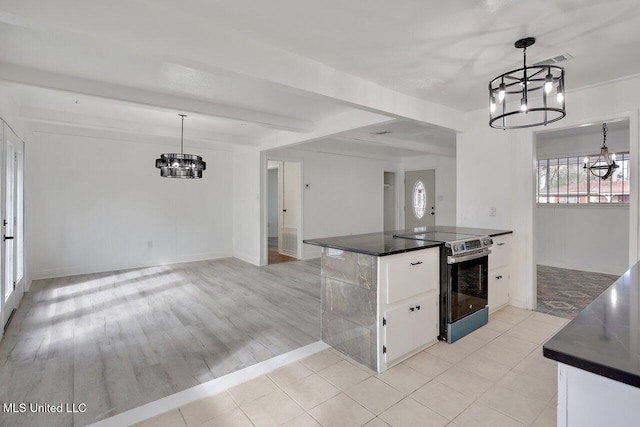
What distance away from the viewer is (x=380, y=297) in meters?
2.33

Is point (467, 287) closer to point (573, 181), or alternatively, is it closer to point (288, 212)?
point (573, 181)

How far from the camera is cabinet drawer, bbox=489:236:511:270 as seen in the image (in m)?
3.43

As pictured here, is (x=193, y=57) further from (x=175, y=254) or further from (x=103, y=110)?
(x=175, y=254)

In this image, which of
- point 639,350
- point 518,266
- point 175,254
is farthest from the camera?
point 175,254

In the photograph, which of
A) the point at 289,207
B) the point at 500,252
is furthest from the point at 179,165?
the point at 500,252

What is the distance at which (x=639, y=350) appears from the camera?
79 cm

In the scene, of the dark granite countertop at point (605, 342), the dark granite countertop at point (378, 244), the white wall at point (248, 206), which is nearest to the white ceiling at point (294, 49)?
the dark granite countertop at point (378, 244)

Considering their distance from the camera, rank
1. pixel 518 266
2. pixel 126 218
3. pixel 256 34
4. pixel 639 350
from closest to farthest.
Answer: pixel 639 350, pixel 256 34, pixel 518 266, pixel 126 218

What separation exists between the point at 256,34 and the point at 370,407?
102 inches

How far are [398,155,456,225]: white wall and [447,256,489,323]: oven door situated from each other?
480cm

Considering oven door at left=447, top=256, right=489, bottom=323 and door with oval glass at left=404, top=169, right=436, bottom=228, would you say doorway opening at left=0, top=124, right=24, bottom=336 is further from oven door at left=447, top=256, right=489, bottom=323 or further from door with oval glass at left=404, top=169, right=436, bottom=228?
door with oval glass at left=404, top=169, right=436, bottom=228

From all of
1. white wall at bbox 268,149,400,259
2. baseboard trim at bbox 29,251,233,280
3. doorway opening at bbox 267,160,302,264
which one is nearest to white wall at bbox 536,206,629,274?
white wall at bbox 268,149,400,259

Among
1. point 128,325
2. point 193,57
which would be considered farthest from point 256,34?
point 128,325

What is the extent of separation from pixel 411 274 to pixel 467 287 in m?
0.80
